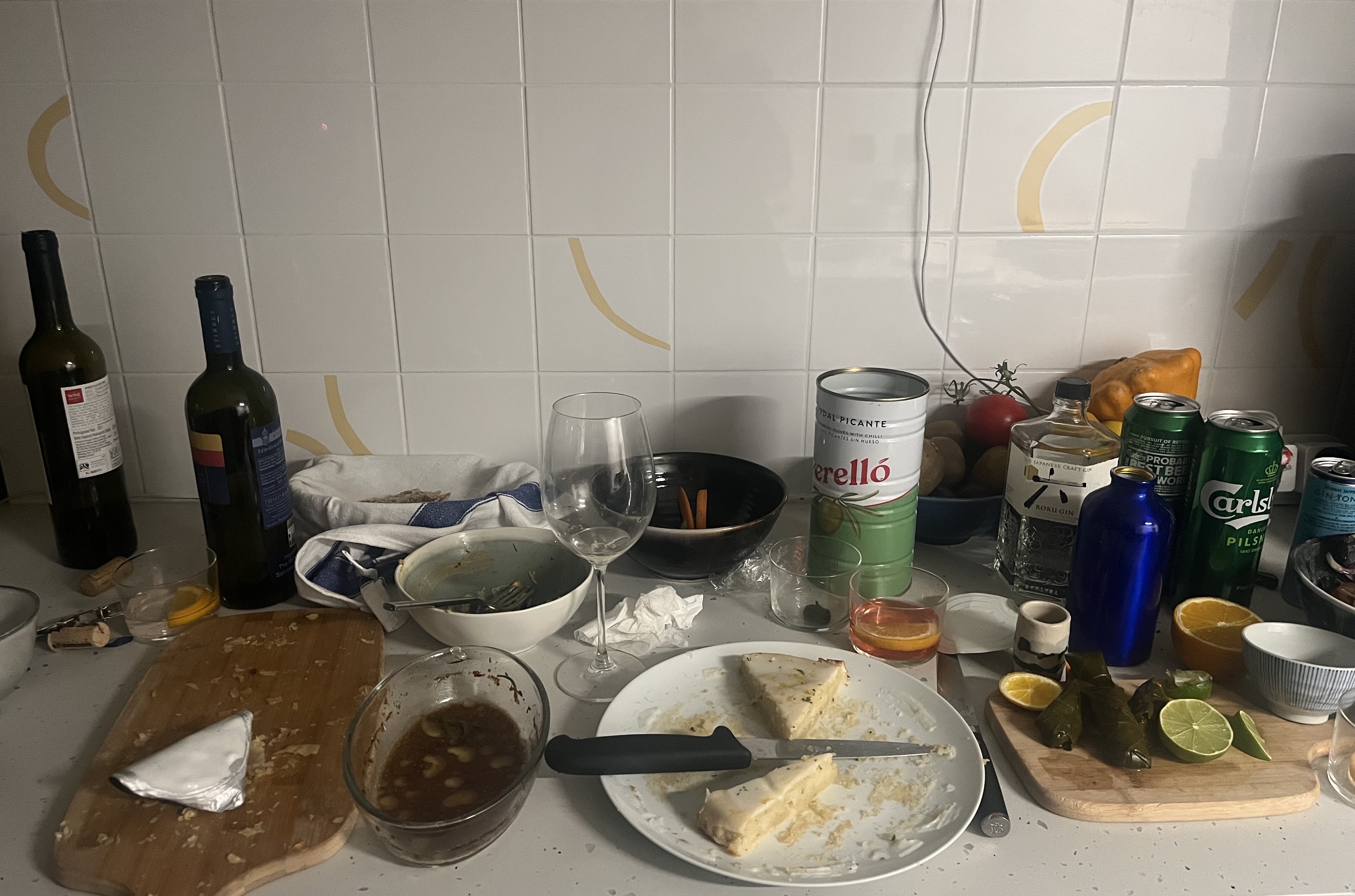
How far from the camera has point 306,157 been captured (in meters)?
1.13

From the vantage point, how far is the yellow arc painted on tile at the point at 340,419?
123 centimetres

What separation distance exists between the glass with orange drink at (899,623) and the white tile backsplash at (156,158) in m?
0.88

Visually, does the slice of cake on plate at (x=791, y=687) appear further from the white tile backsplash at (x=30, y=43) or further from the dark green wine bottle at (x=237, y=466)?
the white tile backsplash at (x=30, y=43)

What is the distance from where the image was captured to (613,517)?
0.92 m

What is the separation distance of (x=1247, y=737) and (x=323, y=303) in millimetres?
1113

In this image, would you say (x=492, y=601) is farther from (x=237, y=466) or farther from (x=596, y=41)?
(x=596, y=41)

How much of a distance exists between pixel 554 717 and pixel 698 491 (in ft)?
1.36

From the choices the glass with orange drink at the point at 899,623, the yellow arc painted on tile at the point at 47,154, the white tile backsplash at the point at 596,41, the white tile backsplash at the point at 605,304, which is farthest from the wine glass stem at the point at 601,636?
the yellow arc painted on tile at the point at 47,154

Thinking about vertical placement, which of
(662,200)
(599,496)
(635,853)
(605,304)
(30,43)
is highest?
(30,43)

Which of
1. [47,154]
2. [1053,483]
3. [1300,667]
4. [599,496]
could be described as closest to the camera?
[1300,667]

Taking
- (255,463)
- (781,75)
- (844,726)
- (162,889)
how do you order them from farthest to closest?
(781,75) → (255,463) → (844,726) → (162,889)

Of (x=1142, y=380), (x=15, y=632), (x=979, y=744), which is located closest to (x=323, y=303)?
(x=15, y=632)

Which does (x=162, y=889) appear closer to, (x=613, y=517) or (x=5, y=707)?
(x=5, y=707)

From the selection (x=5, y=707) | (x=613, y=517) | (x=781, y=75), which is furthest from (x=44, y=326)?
(x=781, y=75)
